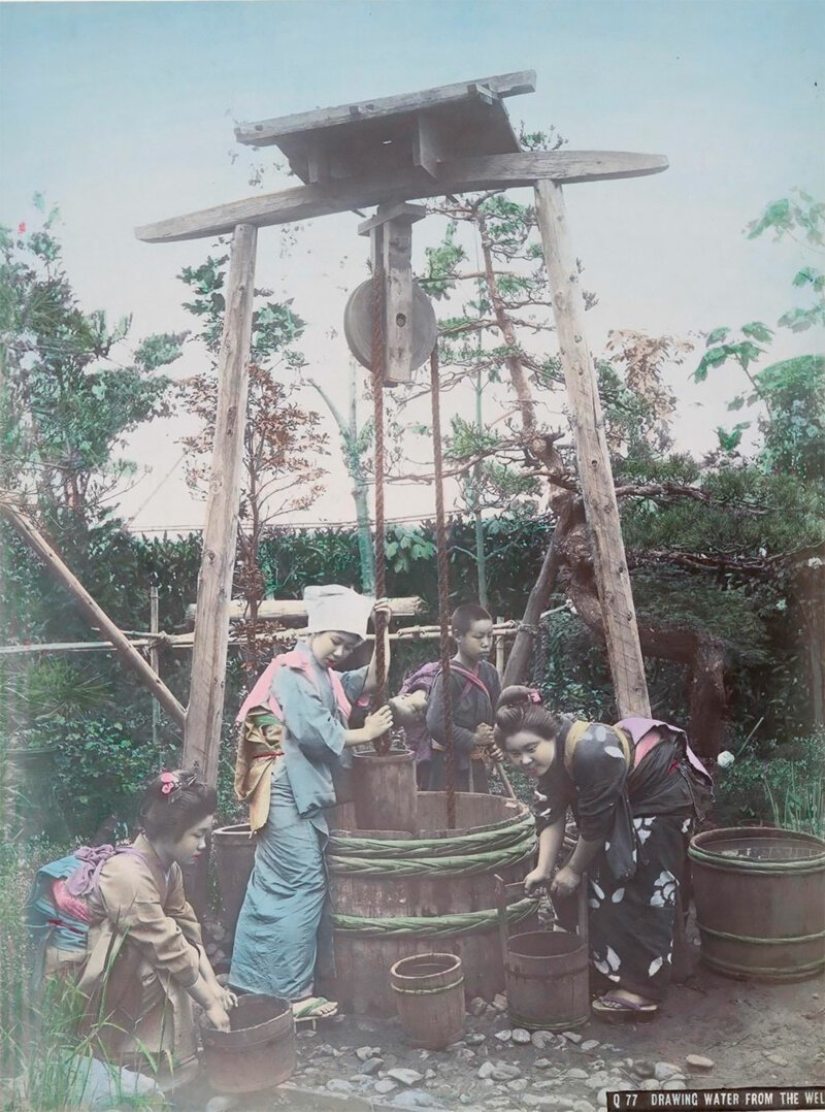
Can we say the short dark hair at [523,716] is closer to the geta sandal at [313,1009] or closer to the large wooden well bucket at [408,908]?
the large wooden well bucket at [408,908]

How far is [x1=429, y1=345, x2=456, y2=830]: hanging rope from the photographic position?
3646mm

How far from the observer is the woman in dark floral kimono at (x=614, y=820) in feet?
11.7

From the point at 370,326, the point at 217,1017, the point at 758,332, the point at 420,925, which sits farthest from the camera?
the point at 758,332

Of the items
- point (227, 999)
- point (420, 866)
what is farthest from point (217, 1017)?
point (420, 866)

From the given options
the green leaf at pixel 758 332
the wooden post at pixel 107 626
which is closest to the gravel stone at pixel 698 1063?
the wooden post at pixel 107 626

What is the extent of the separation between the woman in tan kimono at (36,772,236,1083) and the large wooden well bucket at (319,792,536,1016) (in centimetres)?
44

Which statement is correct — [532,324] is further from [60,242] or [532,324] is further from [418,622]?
[60,242]

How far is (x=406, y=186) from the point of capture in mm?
3615

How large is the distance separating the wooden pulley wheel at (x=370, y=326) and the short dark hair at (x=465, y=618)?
821mm

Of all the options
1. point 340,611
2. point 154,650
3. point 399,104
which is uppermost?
point 399,104

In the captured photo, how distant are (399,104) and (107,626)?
1989mm

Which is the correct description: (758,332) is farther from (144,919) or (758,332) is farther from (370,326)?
(144,919)

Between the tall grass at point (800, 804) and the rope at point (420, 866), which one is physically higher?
the tall grass at point (800, 804)

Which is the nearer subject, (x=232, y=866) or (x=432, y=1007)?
(x=432, y=1007)
